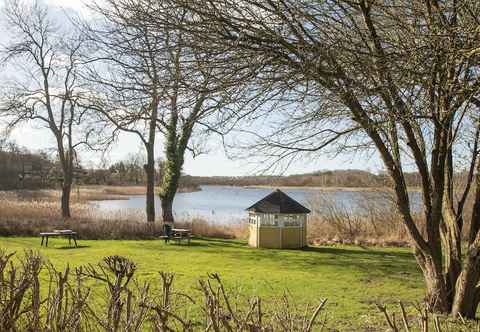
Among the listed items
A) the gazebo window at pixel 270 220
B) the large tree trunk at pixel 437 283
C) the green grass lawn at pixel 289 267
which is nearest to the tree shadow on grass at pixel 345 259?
the green grass lawn at pixel 289 267

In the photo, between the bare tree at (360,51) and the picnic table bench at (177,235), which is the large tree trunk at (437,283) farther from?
the picnic table bench at (177,235)

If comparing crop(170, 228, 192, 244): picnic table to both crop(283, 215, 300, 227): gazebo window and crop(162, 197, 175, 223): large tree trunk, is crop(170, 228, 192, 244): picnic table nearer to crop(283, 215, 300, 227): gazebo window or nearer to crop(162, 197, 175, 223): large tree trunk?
crop(283, 215, 300, 227): gazebo window

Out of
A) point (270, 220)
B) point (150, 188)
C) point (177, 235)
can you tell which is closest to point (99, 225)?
point (177, 235)

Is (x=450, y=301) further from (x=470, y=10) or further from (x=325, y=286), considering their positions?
(x=470, y=10)

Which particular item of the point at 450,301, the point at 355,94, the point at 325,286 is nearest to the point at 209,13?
the point at 355,94

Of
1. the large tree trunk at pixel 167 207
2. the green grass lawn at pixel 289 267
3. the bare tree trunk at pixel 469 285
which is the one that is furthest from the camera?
the large tree trunk at pixel 167 207

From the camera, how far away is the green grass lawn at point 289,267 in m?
7.50

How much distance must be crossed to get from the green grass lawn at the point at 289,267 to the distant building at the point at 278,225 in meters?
0.62

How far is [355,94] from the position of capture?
4.86 m

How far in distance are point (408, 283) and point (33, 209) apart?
15.7 m

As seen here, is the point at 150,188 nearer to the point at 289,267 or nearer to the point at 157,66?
the point at 289,267

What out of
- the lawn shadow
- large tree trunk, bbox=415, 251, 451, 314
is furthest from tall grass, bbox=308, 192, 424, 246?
large tree trunk, bbox=415, 251, 451, 314

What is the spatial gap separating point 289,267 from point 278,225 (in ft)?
13.9

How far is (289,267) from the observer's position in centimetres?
→ 1092
